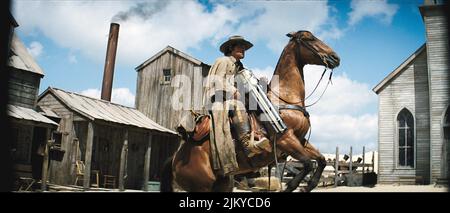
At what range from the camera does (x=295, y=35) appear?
233 inches

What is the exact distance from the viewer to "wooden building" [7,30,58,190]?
15062 millimetres

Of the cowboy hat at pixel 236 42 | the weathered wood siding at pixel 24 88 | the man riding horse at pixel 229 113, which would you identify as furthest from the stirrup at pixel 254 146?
the weathered wood siding at pixel 24 88

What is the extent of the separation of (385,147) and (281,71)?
14380mm

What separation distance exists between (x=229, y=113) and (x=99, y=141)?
12.4 metres

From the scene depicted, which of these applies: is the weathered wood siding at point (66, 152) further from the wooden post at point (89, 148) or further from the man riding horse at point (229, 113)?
the man riding horse at point (229, 113)

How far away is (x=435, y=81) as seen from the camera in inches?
681

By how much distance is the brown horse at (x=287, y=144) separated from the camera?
5344 mm

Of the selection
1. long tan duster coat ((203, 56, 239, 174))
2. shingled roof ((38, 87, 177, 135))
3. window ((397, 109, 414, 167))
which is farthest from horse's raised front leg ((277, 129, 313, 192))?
window ((397, 109, 414, 167))

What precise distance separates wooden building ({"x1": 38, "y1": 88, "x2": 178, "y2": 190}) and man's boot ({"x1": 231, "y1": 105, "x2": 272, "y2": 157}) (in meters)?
10.9

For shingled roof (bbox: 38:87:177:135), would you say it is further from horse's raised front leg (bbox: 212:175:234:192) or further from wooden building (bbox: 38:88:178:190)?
horse's raised front leg (bbox: 212:175:234:192)

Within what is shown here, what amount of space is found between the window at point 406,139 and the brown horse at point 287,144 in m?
14.1

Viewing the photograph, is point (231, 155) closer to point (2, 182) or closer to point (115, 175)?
point (2, 182)

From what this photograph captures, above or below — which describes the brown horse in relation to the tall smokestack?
below
